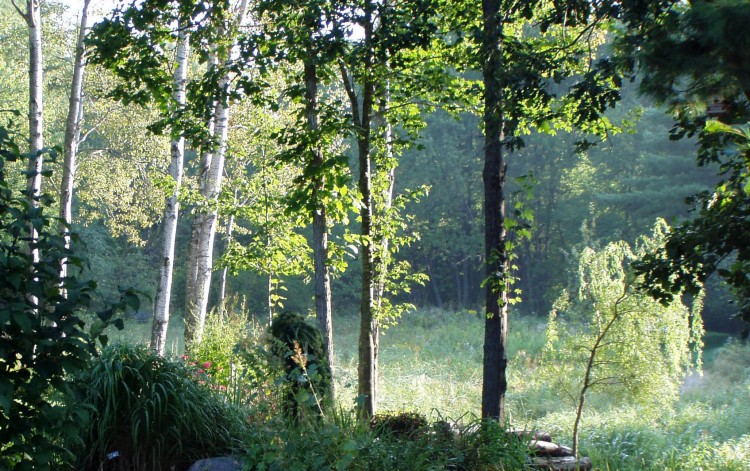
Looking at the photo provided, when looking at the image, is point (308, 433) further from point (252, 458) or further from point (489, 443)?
point (489, 443)

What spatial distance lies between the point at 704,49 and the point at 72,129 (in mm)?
11601

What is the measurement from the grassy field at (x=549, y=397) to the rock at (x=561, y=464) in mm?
634

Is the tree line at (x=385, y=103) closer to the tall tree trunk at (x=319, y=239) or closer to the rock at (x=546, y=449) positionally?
the tall tree trunk at (x=319, y=239)

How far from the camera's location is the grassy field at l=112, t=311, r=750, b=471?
340 inches

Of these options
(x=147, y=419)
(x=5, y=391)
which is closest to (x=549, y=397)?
(x=147, y=419)

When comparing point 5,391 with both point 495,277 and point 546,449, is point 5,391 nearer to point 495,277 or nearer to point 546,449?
point 495,277

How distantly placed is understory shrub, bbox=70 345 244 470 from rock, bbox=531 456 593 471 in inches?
85.3

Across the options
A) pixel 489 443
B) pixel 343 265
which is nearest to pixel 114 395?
pixel 489 443

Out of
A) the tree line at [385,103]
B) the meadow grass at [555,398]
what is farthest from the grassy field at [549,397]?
the tree line at [385,103]

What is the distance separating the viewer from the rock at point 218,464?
479 centimetres

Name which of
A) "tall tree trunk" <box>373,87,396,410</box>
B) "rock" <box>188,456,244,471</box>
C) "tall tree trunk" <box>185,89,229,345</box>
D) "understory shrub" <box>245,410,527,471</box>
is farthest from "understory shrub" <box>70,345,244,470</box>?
"tall tree trunk" <box>185,89,229,345</box>

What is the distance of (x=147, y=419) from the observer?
4887 mm

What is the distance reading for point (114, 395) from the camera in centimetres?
498

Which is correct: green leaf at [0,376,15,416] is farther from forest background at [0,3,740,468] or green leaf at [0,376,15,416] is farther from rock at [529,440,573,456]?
rock at [529,440,573,456]
